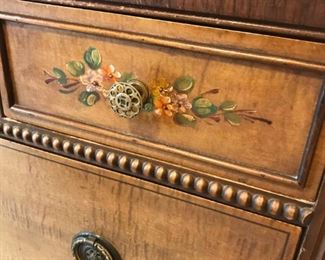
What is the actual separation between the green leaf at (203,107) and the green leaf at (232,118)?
0.04 feet

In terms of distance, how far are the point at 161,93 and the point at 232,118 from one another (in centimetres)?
8

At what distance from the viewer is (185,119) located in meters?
0.43

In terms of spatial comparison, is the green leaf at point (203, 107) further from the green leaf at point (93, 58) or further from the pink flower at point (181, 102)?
the green leaf at point (93, 58)

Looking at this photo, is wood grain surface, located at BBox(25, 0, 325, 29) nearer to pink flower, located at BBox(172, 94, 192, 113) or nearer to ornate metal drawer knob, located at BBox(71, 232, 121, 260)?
pink flower, located at BBox(172, 94, 192, 113)

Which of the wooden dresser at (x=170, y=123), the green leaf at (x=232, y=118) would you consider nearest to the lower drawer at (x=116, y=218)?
the wooden dresser at (x=170, y=123)

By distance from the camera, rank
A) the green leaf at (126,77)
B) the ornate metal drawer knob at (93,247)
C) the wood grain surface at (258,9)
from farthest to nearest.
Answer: the ornate metal drawer knob at (93,247) → the green leaf at (126,77) → the wood grain surface at (258,9)

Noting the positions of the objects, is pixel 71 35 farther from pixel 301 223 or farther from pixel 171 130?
pixel 301 223

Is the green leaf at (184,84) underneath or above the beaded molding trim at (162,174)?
above

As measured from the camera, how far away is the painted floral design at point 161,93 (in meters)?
0.41

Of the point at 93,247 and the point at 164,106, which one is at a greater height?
the point at 164,106

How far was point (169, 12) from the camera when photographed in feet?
1.27

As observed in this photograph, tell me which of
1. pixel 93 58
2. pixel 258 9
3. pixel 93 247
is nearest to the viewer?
pixel 258 9

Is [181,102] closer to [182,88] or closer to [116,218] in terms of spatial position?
[182,88]

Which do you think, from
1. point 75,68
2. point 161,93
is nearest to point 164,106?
point 161,93
